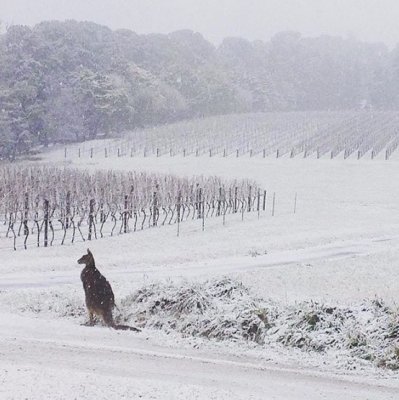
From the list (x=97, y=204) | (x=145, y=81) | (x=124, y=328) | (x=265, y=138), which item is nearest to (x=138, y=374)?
(x=124, y=328)

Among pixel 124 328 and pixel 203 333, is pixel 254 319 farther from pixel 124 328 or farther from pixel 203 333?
pixel 124 328

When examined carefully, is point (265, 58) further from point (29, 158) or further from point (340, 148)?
point (29, 158)

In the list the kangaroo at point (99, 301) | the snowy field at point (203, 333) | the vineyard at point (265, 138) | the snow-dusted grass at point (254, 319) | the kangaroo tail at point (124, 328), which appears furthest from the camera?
the vineyard at point (265, 138)

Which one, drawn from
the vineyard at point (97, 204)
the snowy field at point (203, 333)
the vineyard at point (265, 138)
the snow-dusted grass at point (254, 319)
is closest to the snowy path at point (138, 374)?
the snowy field at point (203, 333)

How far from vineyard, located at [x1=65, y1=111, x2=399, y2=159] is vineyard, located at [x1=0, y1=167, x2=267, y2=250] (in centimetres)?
3268

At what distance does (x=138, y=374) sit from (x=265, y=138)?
88.3 m

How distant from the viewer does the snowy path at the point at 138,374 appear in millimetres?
10453

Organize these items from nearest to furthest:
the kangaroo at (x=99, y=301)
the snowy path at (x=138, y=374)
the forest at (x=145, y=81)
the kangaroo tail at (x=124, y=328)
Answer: the snowy path at (x=138, y=374)
the kangaroo tail at (x=124, y=328)
the kangaroo at (x=99, y=301)
the forest at (x=145, y=81)

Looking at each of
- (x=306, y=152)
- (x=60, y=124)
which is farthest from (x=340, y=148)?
(x=60, y=124)

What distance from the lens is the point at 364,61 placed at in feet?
608

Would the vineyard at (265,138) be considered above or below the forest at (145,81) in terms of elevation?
below

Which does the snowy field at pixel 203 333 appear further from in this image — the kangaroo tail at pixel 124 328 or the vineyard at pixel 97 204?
the vineyard at pixel 97 204

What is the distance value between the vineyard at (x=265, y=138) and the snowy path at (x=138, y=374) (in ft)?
237

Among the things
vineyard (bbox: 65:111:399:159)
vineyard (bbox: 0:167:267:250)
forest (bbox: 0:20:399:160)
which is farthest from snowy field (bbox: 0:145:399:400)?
forest (bbox: 0:20:399:160)
